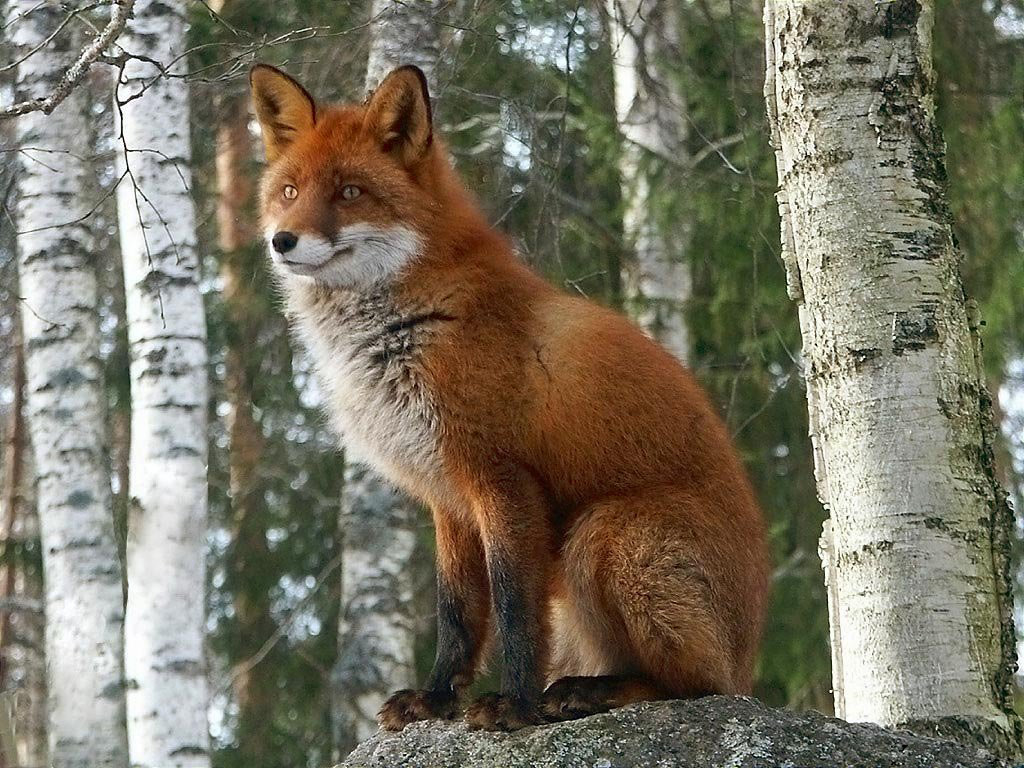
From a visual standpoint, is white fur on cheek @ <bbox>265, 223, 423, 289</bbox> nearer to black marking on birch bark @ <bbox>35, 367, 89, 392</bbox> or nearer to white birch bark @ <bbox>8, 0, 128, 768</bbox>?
white birch bark @ <bbox>8, 0, 128, 768</bbox>

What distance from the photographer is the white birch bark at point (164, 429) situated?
8312 millimetres

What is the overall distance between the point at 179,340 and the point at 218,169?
7.31 m

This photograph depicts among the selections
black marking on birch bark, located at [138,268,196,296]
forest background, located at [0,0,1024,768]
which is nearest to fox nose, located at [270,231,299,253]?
forest background, located at [0,0,1024,768]

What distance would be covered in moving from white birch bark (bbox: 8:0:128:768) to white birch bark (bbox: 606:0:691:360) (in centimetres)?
450

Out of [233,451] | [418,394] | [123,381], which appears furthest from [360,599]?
[418,394]

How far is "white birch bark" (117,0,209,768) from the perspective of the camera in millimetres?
8312

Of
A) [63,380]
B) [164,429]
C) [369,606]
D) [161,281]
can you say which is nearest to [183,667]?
[164,429]

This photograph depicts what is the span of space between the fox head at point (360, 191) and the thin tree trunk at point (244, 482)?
756 centimetres

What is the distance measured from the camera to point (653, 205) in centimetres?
1120

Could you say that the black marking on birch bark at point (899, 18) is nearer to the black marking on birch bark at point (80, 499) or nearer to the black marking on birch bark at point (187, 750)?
the black marking on birch bark at point (187, 750)

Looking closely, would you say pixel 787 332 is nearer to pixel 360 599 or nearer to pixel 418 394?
pixel 360 599

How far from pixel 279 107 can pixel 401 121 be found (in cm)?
64

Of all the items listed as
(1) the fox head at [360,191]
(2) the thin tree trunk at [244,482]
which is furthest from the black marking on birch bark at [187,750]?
(2) the thin tree trunk at [244,482]

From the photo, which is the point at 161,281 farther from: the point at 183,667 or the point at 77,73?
the point at 77,73
